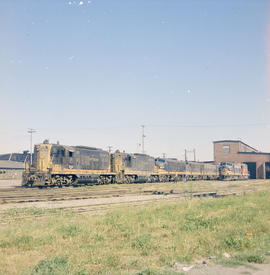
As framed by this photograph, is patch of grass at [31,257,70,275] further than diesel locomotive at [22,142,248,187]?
No

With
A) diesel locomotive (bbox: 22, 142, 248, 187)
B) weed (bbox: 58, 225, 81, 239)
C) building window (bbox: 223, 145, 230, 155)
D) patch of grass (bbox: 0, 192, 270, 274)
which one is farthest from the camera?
building window (bbox: 223, 145, 230, 155)

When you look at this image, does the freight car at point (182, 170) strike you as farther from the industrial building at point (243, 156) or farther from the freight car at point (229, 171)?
the industrial building at point (243, 156)

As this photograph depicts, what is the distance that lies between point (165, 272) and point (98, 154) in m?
23.6

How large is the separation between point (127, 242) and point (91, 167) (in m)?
20.1

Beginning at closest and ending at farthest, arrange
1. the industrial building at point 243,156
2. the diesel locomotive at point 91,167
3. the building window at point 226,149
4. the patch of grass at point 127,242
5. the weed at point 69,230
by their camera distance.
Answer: the patch of grass at point 127,242
the weed at point 69,230
the diesel locomotive at point 91,167
the industrial building at point 243,156
the building window at point 226,149

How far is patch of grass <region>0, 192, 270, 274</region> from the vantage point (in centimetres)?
509

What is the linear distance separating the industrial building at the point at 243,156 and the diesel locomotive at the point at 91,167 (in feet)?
92.3

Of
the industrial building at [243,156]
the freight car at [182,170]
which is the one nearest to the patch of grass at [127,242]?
the freight car at [182,170]

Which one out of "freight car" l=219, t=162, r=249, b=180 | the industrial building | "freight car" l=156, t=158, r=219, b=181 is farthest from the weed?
the industrial building

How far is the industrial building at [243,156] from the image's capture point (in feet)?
214

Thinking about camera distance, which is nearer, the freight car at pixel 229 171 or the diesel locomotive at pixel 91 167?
the diesel locomotive at pixel 91 167

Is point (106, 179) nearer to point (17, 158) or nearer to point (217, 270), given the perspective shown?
point (217, 270)

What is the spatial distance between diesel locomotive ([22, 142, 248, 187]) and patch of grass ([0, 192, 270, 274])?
42.0 feet

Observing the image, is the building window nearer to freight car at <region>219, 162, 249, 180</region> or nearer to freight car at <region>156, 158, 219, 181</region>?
freight car at <region>219, 162, 249, 180</region>
